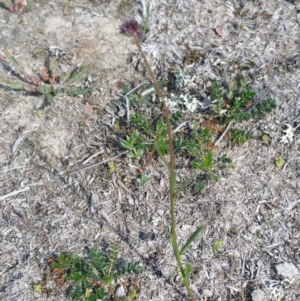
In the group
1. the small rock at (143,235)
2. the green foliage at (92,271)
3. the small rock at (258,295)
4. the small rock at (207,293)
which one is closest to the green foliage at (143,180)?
the small rock at (143,235)

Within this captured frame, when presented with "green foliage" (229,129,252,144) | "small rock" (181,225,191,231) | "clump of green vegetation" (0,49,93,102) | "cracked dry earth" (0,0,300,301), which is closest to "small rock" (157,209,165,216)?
"cracked dry earth" (0,0,300,301)

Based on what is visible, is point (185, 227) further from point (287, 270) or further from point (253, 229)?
point (287, 270)

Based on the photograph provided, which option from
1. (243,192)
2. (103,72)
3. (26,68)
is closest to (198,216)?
(243,192)

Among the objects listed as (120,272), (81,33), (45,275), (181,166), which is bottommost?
(45,275)

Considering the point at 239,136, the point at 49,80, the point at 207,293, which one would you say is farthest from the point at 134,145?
the point at 207,293

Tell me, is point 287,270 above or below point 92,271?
above

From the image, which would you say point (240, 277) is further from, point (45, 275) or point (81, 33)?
point (81, 33)
